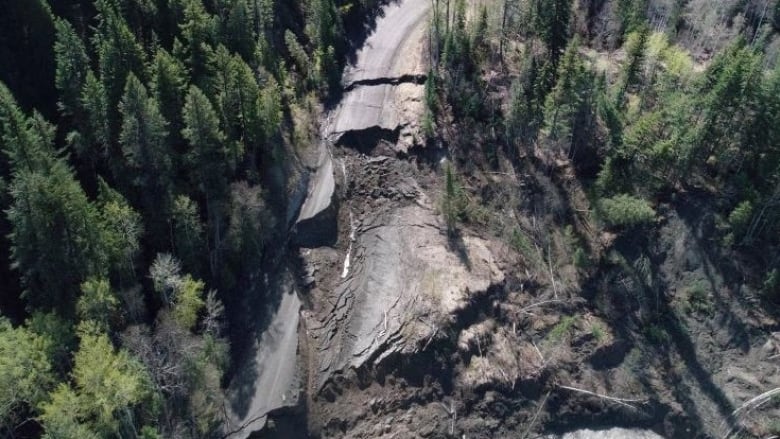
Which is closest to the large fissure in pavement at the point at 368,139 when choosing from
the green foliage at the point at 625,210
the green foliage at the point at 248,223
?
the green foliage at the point at 248,223

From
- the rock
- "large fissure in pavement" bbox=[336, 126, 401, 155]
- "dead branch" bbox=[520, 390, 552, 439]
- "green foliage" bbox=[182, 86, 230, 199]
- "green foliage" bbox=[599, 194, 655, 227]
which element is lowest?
"dead branch" bbox=[520, 390, 552, 439]

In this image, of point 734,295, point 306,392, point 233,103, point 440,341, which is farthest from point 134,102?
point 734,295

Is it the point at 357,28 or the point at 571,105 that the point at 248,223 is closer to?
the point at 357,28

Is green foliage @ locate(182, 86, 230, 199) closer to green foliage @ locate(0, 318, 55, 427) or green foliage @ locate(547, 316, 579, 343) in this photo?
green foliage @ locate(0, 318, 55, 427)

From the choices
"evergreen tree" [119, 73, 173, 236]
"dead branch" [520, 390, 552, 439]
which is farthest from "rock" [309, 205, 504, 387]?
"evergreen tree" [119, 73, 173, 236]

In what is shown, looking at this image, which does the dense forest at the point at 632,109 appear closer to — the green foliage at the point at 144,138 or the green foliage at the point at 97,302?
the green foliage at the point at 144,138

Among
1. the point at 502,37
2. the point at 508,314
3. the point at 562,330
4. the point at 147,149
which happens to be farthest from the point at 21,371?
the point at 502,37
